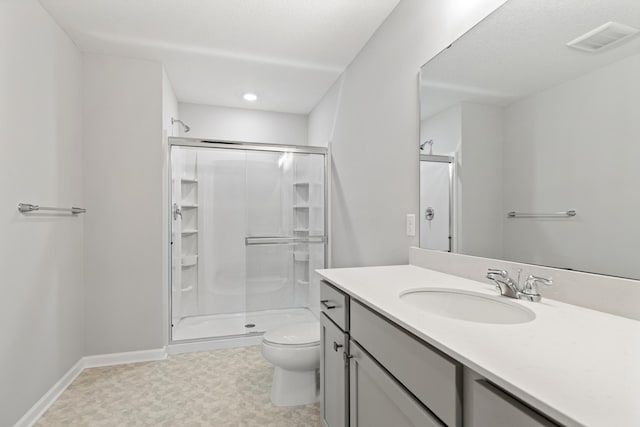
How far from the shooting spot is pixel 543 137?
1117mm

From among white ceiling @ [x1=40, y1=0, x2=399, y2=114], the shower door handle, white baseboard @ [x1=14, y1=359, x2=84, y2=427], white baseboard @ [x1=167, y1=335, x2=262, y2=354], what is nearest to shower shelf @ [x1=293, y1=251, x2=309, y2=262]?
white baseboard @ [x1=167, y1=335, x2=262, y2=354]

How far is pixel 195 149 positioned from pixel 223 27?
1.12 metres

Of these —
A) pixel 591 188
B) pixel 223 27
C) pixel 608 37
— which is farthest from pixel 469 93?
pixel 223 27

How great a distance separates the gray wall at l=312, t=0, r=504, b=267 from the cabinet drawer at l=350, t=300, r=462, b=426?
85 cm

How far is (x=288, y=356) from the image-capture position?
1.90 meters

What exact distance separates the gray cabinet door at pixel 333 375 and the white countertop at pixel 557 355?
410 mm

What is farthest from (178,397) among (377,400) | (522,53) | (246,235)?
(522,53)

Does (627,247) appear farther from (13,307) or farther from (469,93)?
(13,307)

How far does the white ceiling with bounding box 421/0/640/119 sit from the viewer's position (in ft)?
3.14

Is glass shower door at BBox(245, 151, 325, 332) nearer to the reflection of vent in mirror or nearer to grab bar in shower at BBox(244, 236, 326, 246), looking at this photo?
grab bar in shower at BBox(244, 236, 326, 246)

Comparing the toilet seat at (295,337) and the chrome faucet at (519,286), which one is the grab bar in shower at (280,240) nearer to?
the toilet seat at (295,337)

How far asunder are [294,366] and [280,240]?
4.64ft

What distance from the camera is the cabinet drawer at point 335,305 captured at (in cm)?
133

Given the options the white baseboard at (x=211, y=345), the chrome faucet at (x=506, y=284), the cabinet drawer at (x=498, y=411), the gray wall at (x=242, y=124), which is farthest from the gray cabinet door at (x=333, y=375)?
the gray wall at (x=242, y=124)
